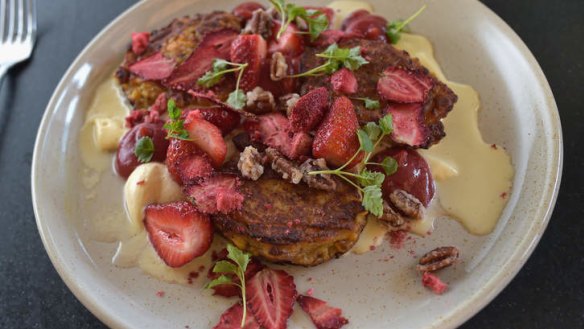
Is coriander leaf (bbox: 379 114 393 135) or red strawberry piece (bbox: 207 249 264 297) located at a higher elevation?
coriander leaf (bbox: 379 114 393 135)

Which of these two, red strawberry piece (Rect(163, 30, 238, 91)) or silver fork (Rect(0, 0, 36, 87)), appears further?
silver fork (Rect(0, 0, 36, 87))

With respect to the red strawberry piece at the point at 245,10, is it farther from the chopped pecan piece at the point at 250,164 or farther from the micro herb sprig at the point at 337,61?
the chopped pecan piece at the point at 250,164

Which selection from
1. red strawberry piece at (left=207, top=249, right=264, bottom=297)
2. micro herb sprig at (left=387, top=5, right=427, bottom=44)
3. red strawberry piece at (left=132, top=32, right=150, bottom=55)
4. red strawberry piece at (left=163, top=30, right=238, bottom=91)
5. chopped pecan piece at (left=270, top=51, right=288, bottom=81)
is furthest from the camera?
red strawberry piece at (left=132, top=32, right=150, bottom=55)

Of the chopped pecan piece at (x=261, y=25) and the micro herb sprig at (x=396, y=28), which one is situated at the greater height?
the micro herb sprig at (x=396, y=28)

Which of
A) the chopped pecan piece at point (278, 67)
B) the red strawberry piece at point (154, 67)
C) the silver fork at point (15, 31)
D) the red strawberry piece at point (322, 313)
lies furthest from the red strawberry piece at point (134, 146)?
the silver fork at point (15, 31)

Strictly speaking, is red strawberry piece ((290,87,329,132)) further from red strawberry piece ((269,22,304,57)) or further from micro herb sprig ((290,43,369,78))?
red strawberry piece ((269,22,304,57))

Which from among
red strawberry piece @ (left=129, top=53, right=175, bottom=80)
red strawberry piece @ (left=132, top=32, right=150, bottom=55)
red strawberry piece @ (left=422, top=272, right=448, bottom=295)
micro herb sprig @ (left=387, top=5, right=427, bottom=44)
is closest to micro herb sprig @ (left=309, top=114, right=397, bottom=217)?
red strawberry piece @ (left=422, top=272, right=448, bottom=295)
